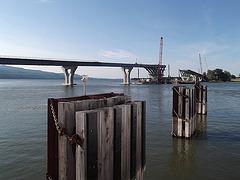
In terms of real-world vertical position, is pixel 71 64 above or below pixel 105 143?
above

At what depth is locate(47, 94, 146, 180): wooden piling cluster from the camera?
10.8 feet

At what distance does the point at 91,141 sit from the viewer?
3.35 meters

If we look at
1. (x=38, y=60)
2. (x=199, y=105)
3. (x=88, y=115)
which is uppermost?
(x=38, y=60)

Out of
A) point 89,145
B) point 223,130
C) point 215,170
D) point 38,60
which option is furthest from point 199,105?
point 38,60

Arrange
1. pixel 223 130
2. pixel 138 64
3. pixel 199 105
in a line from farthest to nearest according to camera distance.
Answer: pixel 138 64 → pixel 199 105 → pixel 223 130

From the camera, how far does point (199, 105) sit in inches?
714

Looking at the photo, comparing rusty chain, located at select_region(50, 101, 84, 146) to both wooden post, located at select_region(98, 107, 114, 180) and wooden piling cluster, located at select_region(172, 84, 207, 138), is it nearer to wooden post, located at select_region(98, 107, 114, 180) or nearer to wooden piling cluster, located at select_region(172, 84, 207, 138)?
wooden post, located at select_region(98, 107, 114, 180)

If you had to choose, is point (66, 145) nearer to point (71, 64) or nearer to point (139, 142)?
point (139, 142)

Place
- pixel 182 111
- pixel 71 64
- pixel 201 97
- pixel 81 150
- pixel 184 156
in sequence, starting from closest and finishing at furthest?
→ pixel 81 150
pixel 184 156
pixel 182 111
pixel 201 97
pixel 71 64

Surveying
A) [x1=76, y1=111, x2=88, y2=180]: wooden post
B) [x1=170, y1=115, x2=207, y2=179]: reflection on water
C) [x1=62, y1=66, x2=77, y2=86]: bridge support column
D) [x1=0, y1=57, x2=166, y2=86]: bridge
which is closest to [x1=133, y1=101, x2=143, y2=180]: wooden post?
[x1=76, y1=111, x2=88, y2=180]: wooden post

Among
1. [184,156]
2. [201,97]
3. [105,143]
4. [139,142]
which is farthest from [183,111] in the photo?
[201,97]

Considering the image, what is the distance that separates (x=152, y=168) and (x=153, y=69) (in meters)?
160

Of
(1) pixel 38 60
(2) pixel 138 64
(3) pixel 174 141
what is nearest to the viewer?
(3) pixel 174 141

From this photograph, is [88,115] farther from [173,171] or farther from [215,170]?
[215,170]
